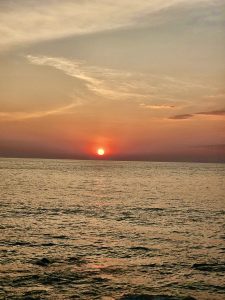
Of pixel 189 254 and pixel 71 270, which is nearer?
pixel 71 270

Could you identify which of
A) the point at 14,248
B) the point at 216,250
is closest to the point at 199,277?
the point at 216,250

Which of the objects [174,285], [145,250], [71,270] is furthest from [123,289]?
[145,250]

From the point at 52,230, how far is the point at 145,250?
32.7ft

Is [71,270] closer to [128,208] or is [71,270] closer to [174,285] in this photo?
[174,285]

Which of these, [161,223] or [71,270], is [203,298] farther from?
[161,223]

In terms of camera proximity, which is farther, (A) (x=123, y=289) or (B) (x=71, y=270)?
(B) (x=71, y=270)

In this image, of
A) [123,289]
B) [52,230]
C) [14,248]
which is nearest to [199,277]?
[123,289]

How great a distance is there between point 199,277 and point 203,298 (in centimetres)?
325

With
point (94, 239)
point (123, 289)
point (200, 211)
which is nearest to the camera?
point (123, 289)

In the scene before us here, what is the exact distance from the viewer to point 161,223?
121ft

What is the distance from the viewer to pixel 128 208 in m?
48.8

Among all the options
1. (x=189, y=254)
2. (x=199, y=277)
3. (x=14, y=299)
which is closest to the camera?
(x=14, y=299)

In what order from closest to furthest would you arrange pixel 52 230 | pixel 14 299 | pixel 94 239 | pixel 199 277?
→ pixel 14 299 → pixel 199 277 → pixel 94 239 → pixel 52 230

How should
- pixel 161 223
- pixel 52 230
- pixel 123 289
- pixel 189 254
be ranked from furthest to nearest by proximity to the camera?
pixel 161 223 → pixel 52 230 → pixel 189 254 → pixel 123 289
